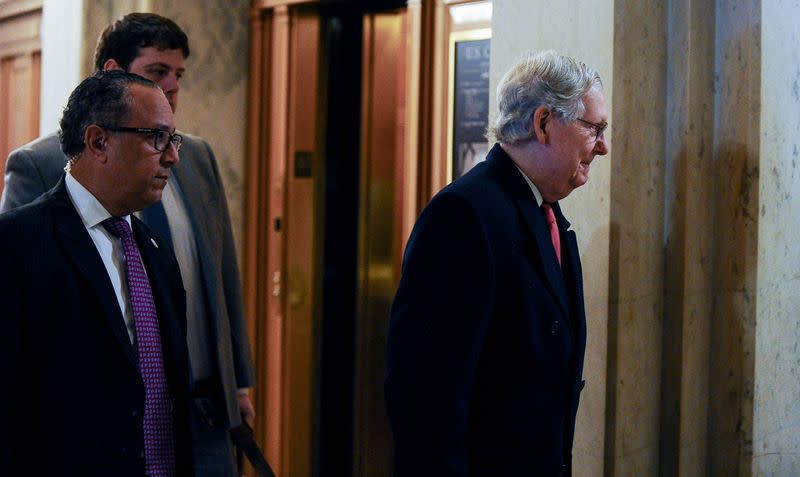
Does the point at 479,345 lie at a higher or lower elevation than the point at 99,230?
lower

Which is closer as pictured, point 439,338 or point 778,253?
point 439,338

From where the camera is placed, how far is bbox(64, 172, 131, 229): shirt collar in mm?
2193

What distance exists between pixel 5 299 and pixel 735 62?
2.26m

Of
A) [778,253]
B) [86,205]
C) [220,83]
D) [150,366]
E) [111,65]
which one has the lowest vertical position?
[150,366]

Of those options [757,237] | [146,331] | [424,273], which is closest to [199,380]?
[146,331]

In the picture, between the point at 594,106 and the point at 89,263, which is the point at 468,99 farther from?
the point at 89,263

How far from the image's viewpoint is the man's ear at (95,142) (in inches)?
87.7

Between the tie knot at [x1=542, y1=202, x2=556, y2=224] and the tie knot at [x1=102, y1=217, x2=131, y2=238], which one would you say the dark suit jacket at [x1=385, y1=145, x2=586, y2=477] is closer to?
the tie knot at [x1=542, y1=202, x2=556, y2=224]

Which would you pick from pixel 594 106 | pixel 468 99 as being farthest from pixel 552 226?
pixel 468 99

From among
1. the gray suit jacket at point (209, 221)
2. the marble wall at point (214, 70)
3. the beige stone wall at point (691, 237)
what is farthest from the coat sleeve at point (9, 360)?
the marble wall at point (214, 70)

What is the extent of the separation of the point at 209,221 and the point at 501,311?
1.09 m

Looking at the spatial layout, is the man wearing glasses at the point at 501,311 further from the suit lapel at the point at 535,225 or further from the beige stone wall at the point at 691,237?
the beige stone wall at the point at 691,237

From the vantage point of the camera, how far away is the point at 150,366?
2.21 metres

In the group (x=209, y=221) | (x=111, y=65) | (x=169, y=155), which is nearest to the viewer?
(x=169, y=155)
